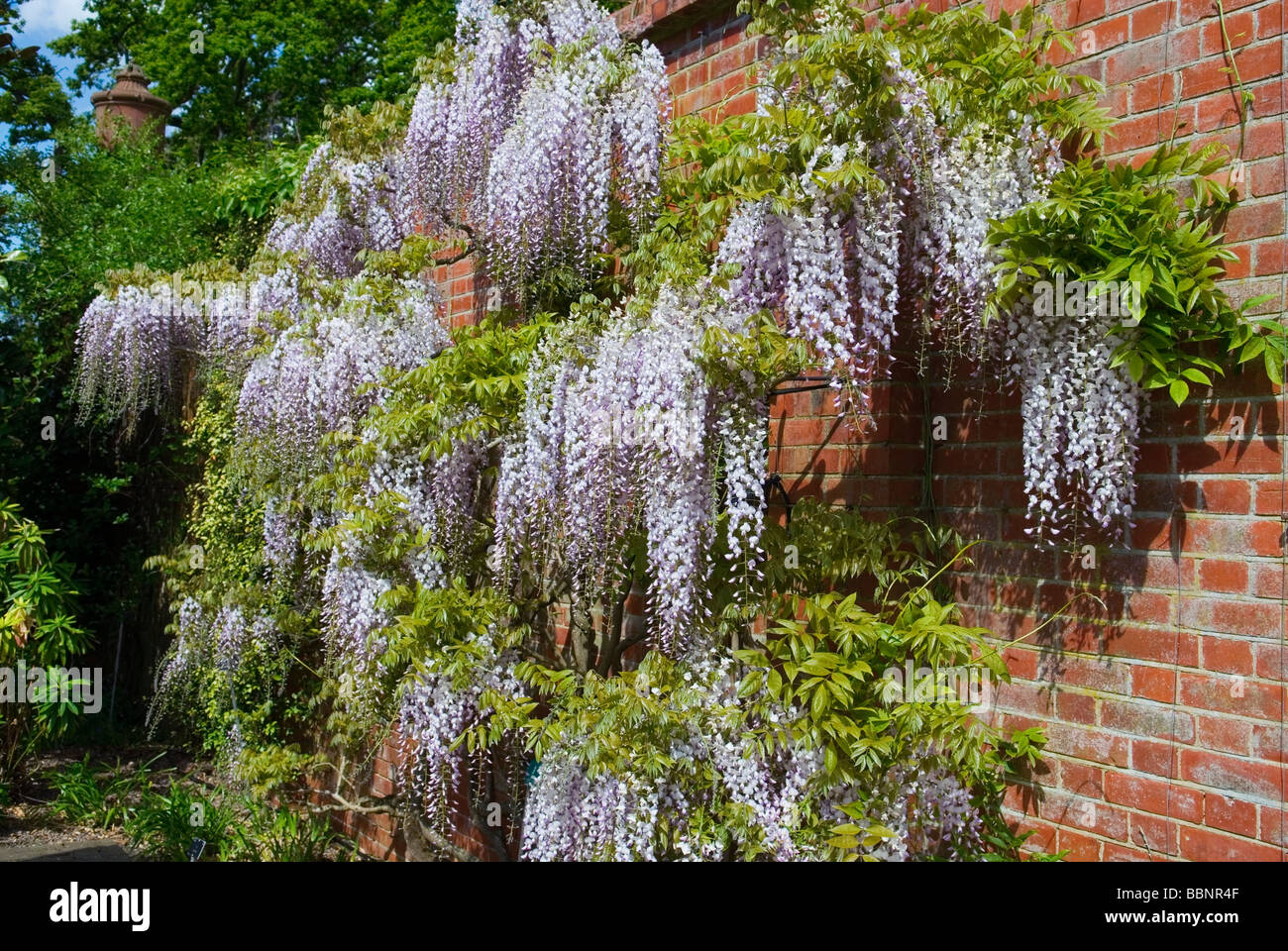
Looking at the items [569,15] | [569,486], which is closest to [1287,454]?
[569,486]

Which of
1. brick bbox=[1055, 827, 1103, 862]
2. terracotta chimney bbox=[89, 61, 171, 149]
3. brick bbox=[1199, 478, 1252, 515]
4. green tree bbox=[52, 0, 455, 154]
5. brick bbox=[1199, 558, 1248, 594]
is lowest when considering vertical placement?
brick bbox=[1055, 827, 1103, 862]

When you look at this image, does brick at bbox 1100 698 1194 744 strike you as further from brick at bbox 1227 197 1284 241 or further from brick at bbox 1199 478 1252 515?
brick at bbox 1227 197 1284 241

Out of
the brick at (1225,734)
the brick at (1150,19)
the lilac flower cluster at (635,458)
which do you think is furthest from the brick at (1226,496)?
the brick at (1150,19)

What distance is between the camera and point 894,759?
7.57 feet

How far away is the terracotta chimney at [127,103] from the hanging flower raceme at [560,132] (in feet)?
28.7

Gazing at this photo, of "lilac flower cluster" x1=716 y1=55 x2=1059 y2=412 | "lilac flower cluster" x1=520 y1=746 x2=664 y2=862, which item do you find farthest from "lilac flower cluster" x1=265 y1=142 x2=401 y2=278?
"lilac flower cluster" x1=520 y1=746 x2=664 y2=862

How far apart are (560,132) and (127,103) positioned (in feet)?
32.3

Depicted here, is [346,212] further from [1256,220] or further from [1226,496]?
[1226,496]

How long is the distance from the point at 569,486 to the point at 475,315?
6.75 feet

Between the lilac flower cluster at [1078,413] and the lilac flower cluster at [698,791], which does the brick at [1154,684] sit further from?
the lilac flower cluster at [698,791]

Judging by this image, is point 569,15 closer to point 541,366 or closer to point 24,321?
point 541,366

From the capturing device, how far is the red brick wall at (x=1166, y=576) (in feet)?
7.07

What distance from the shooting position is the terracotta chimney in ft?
35.9

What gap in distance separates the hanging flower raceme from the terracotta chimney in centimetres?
875
